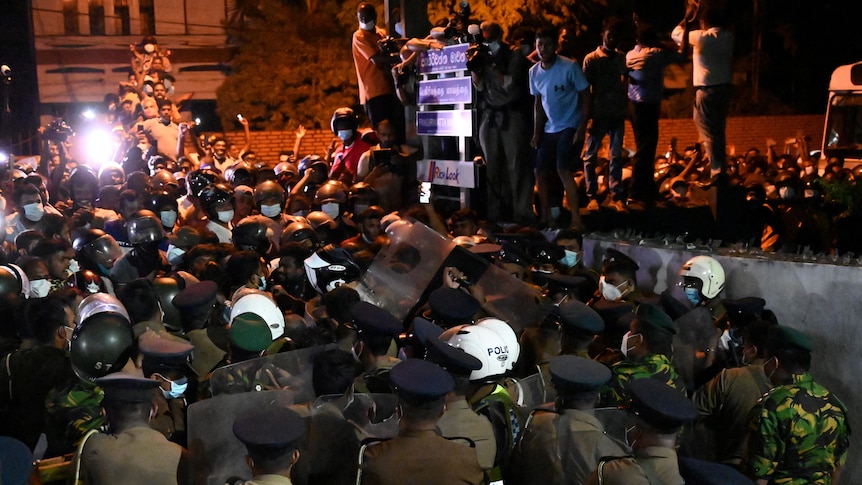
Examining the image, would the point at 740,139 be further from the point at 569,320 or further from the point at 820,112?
the point at 569,320

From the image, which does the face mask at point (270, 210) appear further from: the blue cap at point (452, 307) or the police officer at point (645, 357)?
the police officer at point (645, 357)

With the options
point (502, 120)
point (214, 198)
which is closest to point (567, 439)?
point (214, 198)

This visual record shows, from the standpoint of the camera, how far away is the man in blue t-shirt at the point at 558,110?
10109mm

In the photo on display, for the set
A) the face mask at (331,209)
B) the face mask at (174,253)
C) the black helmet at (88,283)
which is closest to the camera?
the black helmet at (88,283)

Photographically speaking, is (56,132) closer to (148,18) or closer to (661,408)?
(661,408)

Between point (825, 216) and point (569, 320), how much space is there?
302 inches

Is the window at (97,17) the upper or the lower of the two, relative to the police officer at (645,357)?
upper

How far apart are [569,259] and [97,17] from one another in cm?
2719

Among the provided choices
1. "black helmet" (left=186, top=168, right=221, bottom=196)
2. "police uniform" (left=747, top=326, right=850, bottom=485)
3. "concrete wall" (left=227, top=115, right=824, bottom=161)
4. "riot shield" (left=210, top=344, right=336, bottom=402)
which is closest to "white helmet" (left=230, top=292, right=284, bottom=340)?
"riot shield" (left=210, top=344, right=336, bottom=402)

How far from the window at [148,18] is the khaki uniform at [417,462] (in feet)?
98.0

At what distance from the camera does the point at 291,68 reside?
1109 inches

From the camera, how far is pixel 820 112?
34.4 meters

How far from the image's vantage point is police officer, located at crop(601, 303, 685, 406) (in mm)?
5184

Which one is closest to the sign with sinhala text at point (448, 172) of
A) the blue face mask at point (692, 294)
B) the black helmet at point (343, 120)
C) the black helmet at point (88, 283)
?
the black helmet at point (343, 120)
